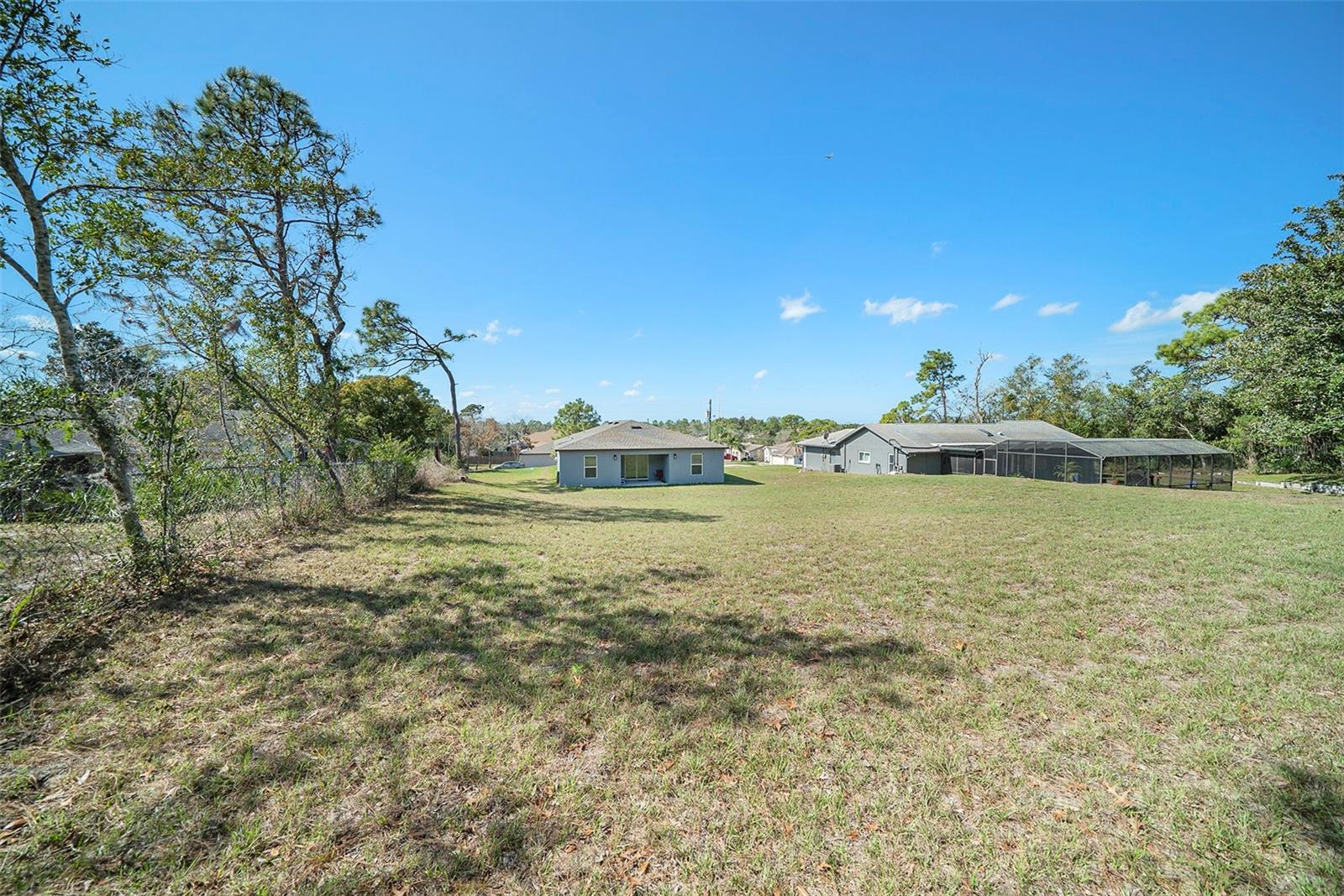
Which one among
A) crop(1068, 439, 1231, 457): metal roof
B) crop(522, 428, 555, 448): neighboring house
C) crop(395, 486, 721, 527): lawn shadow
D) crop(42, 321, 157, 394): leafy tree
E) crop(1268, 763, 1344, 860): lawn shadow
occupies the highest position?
crop(522, 428, 555, 448): neighboring house

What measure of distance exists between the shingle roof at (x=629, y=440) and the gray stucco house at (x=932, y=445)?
39.0 ft

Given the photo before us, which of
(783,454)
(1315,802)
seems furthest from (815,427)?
(1315,802)

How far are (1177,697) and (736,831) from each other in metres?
3.64

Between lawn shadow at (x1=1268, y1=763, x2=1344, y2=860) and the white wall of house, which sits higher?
the white wall of house

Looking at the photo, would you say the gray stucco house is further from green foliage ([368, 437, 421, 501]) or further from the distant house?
green foliage ([368, 437, 421, 501])

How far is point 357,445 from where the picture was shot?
12953 millimetres

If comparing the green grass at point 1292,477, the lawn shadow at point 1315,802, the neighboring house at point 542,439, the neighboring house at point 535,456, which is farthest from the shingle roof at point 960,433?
the neighboring house at point 542,439

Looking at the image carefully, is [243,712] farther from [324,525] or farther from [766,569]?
[324,525]

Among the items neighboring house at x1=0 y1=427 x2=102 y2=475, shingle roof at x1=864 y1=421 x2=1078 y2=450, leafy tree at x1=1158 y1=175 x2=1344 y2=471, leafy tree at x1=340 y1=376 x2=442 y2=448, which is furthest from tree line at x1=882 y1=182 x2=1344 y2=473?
leafy tree at x1=340 y1=376 x2=442 y2=448

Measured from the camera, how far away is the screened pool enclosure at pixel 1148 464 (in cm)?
1928

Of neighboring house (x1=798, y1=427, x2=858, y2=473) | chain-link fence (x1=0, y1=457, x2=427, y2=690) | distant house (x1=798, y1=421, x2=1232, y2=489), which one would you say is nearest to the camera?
chain-link fence (x1=0, y1=457, x2=427, y2=690)

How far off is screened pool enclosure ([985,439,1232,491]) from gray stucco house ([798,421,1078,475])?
12.9 ft

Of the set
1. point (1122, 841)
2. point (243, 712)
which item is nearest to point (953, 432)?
point (1122, 841)

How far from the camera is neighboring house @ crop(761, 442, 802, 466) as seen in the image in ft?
166
